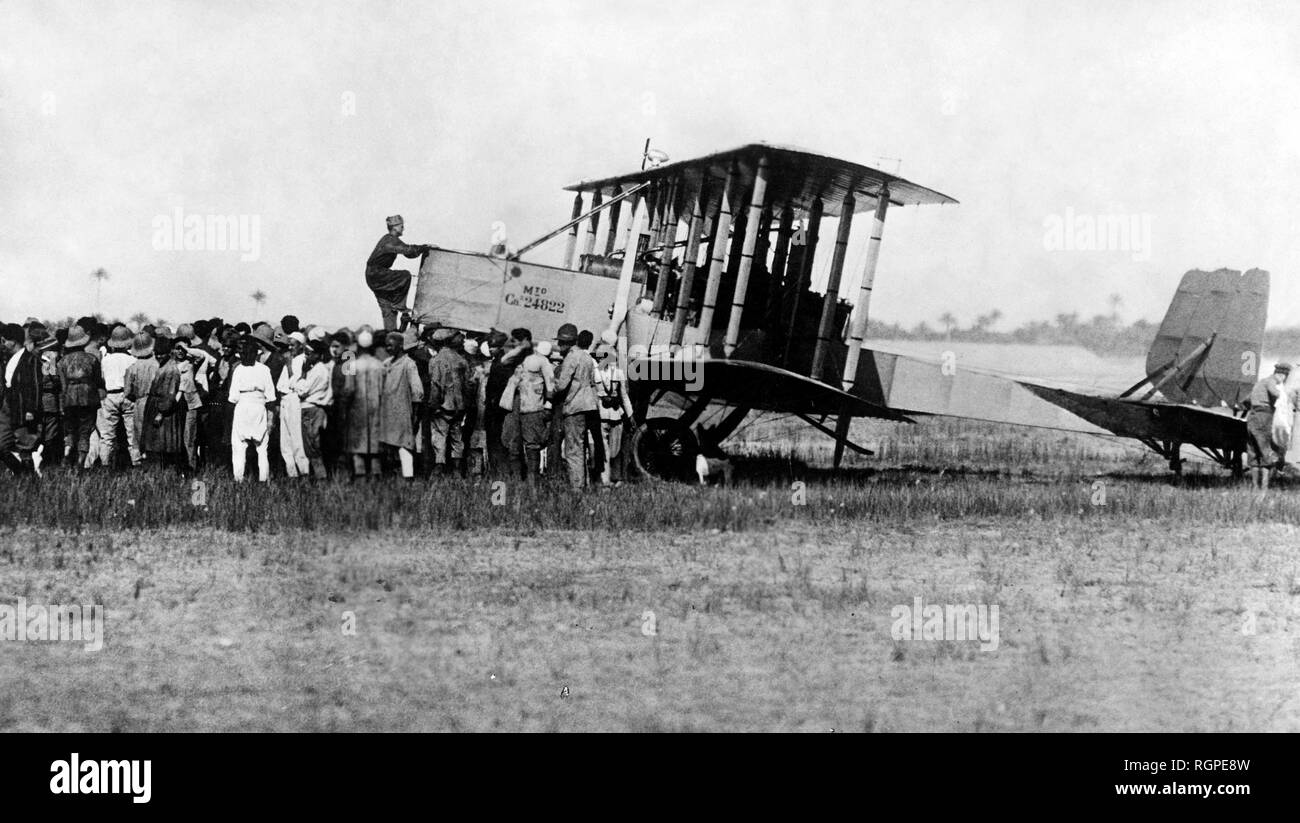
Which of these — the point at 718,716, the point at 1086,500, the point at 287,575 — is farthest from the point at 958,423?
the point at 718,716

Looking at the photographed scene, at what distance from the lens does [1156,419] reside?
50.9ft

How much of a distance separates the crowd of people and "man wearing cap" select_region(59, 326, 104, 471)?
0.05 feet

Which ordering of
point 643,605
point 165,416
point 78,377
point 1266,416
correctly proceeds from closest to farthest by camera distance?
1. point 643,605
2. point 165,416
3. point 78,377
4. point 1266,416

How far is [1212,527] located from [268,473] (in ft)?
30.4

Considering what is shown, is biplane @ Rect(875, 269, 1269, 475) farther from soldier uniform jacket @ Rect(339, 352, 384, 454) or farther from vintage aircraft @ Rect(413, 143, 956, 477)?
soldier uniform jacket @ Rect(339, 352, 384, 454)

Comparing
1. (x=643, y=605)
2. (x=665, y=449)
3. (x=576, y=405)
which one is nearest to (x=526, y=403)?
(x=576, y=405)

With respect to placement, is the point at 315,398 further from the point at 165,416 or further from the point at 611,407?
the point at 611,407

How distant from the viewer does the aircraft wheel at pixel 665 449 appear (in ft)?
47.0

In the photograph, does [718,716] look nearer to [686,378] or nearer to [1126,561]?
[1126,561]

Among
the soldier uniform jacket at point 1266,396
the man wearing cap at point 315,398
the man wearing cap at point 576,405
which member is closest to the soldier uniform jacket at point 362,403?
the man wearing cap at point 315,398

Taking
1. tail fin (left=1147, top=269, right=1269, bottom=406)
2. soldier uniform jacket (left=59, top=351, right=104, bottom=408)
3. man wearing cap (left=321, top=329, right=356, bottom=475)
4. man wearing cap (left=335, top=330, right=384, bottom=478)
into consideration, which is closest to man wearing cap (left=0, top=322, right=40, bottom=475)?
soldier uniform jacket (left=59, top=351, right=104, bottom=408)

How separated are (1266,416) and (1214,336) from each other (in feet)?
6.78

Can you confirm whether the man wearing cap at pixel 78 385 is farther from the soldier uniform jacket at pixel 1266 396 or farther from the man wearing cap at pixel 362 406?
the soldier uniform jacket at pixel 1266 396
